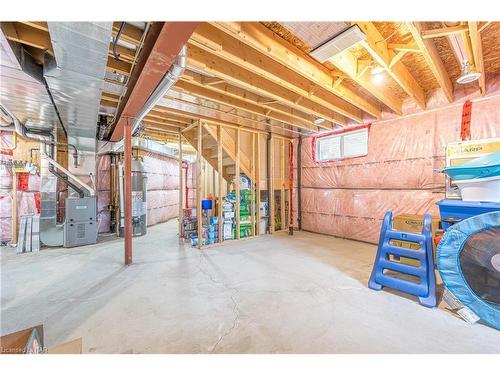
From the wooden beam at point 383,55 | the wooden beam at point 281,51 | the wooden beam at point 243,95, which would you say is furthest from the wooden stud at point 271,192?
the wooden beam at point 383,55

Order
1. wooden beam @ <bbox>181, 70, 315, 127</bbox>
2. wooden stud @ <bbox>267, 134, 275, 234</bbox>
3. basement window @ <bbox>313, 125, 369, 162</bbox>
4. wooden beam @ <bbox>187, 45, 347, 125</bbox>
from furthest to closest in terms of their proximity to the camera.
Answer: wooden stud @ <bbox>267, 134, 275, 234</bbox> < basement window @ <bbox>313, 125, 369, 162</bbox> < wooden beam @ <bbox>181, 70, 315, 127</bbox> < wooden beam @ <bbox>187, 45, 347, 125</bbox>

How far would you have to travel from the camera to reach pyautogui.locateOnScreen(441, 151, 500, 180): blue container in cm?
187

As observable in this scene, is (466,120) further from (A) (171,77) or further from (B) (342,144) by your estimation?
(A) (171,77)

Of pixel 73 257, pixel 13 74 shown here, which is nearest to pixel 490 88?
pixel 13 74

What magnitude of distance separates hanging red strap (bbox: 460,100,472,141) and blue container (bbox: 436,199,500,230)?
1.88 m

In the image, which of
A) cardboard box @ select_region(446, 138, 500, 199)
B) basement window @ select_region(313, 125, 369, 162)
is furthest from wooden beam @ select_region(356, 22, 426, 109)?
basement window @ select_region(313, 125, 369, 162)

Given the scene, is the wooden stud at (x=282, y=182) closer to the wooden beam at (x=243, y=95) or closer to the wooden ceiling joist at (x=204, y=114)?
the wooden ceiling joist at (x=204, y=114)

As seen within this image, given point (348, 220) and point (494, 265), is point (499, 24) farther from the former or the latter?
point (348, 220)

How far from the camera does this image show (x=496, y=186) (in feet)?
6.25

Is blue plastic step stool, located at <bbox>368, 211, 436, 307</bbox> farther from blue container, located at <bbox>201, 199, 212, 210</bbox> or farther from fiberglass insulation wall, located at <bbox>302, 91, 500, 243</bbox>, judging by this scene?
blue container, located at <bbox>201, 199, 212, 210</bbox>

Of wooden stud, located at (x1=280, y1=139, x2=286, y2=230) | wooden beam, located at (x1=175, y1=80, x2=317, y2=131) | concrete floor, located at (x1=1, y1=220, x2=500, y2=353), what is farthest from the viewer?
wooden stud, located at (x1=280, y1=139, x2=286, y2=230)

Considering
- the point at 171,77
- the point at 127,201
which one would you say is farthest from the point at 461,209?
the point at 127,201
